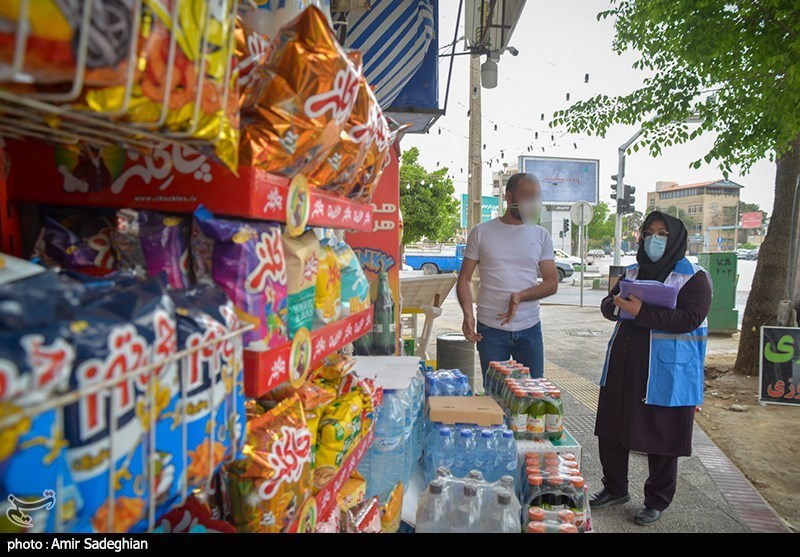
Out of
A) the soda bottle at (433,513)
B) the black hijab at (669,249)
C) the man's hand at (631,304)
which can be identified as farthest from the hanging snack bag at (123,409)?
the black hijab at (669,249)

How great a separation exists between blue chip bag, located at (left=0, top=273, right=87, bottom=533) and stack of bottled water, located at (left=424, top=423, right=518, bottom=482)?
2133 mm

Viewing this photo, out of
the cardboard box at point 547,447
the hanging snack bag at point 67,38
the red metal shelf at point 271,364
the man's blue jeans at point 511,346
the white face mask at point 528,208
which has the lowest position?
the cardboard box at point 547,447

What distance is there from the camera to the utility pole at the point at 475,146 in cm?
1334

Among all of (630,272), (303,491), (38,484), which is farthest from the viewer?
(630,272)

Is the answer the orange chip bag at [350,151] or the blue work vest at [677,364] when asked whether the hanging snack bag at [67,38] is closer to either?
the orange chip bag at [350,151]

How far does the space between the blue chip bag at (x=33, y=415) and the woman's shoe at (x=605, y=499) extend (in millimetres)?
3520

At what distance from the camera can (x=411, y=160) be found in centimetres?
1995

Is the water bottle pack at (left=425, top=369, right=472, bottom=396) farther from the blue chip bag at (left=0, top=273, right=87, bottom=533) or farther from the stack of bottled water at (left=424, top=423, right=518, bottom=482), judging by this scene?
the blue chip bag at (left=0, top=273, right=87, bottom=533)

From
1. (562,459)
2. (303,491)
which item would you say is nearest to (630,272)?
(562,459)

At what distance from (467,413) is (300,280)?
5.42 feet

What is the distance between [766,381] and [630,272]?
148 inches

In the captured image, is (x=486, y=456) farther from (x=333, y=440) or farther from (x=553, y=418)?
(x=333, y=440)

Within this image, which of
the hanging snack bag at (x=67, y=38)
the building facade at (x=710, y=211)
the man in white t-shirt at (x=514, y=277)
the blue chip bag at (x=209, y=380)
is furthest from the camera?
the building facade at (x=710, y=211)

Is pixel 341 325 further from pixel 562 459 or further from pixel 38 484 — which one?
pixel 562 459
